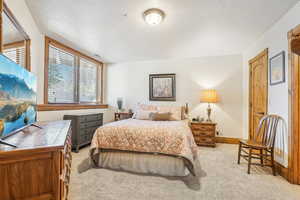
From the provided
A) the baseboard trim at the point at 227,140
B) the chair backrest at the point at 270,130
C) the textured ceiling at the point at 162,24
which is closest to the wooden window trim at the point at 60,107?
the textured ceiling at the point at 162,24

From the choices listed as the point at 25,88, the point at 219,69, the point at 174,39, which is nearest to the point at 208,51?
the point at 219,69

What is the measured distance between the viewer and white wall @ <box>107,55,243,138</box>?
4062mm

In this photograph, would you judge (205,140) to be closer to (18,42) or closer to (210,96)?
(210,96)

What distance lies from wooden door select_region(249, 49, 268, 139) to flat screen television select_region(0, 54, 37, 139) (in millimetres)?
3770

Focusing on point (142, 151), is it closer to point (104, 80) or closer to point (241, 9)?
point (241, 9)

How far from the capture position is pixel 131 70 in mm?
5012

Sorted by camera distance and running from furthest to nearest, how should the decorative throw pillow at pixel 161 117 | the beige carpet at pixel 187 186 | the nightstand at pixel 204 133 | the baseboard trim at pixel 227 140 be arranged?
the baseboard trim at pixel 227 140, the nightstand at pixel 204 133, the decorative throw pillow at pixel 161 117, the beige carpet at pixel 187 186

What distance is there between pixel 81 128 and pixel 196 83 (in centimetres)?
332

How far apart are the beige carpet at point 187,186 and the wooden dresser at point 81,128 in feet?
2.89

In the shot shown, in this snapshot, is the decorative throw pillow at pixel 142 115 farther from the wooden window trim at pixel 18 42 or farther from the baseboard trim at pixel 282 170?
the baseboard trim at pixel 282 170

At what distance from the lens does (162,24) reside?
8.78 feet

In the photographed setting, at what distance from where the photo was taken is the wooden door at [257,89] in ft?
9.62

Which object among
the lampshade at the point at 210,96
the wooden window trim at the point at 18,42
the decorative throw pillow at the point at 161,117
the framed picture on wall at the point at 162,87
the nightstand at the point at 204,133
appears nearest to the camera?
the wooden window trim at the point at 18,42

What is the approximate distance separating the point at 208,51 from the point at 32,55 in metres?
3.87
